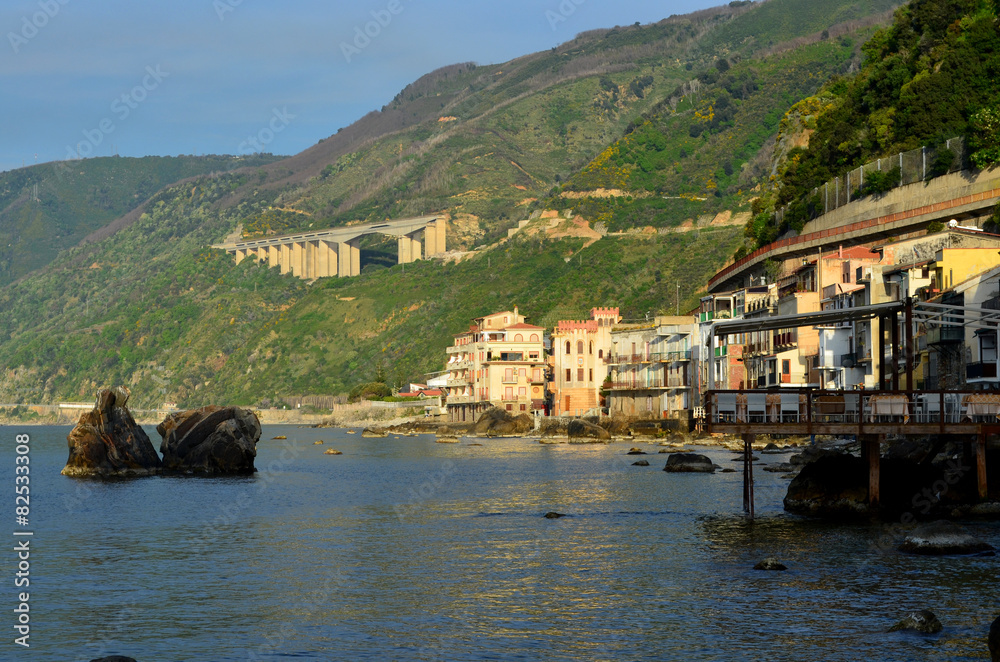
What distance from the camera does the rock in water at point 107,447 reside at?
Result: 264ft

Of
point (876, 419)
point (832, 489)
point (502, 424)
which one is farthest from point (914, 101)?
point (502, 424)

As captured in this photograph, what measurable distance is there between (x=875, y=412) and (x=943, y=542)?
981 cm

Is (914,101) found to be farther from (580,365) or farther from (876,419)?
(580,365)

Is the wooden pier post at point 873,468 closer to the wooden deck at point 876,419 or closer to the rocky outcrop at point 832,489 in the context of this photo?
the wooden deck at point 876,419

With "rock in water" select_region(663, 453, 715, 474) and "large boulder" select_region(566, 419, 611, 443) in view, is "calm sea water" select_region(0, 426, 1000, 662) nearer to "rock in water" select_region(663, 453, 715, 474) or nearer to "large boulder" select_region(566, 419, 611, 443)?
"rock in water" select_region(663, 453, 715, 474)

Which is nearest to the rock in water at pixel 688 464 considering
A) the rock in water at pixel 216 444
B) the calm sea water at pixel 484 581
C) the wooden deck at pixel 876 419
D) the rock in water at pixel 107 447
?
A: the calm sea water at pixel 484 581

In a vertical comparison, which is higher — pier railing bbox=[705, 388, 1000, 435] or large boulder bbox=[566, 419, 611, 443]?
pier railing bbox=[705, 388, 1000, 435]

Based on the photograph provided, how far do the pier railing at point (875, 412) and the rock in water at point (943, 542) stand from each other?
7.56 meters

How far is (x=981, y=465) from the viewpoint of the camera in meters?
46.2

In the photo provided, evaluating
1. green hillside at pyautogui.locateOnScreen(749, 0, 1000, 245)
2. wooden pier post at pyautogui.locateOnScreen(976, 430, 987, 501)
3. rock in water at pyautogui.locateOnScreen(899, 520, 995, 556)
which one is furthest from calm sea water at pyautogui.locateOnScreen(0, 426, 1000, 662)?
green hillside at pyautogui.locateOnScreen(749, 0, 1000, 245)

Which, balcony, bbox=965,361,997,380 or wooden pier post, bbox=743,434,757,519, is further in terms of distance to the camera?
balcony, bbox=965,361,997,380

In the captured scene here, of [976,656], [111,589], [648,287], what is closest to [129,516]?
[111,589]

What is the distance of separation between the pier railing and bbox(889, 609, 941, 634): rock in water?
58.4 ft

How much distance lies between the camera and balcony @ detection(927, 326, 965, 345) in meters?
59.8
